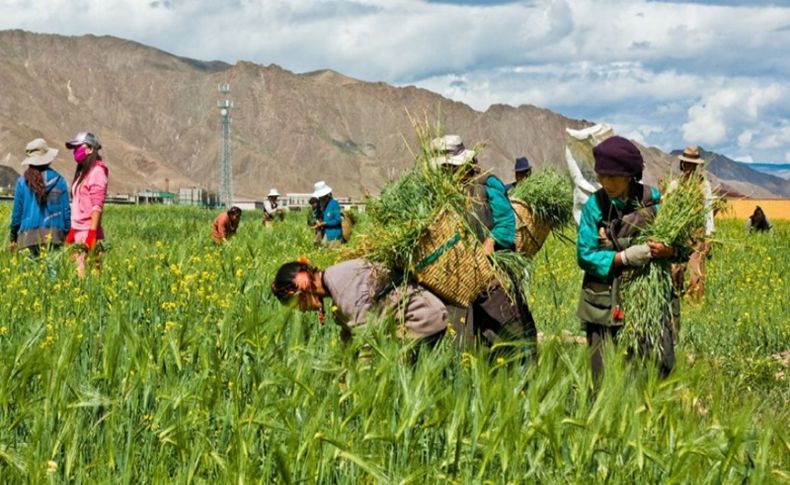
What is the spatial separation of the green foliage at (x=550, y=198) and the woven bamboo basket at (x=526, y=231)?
0.24 feet

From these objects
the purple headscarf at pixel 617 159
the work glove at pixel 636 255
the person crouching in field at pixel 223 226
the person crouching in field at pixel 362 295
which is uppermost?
the purple headscarf at pixel 617 159

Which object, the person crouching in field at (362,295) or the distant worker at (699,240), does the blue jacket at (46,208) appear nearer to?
A: the person crouching in field at (362,295)

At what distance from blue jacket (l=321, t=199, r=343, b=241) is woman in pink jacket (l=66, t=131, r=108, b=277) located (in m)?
4.84

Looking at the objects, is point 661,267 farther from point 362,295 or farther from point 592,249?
point 362,295

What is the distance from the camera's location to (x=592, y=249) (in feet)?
19.4

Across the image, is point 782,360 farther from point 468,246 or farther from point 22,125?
point 22,125

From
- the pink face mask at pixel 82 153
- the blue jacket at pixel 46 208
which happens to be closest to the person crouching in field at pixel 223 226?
the blue jacket at pixel 46 208

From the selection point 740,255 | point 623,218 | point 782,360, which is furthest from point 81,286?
point 740,255

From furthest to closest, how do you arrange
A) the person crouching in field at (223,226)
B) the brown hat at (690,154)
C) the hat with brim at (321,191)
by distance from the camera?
the person crouching in field at (223,226) < the hat with brim at (321,191) < the brown hat at (690,154)

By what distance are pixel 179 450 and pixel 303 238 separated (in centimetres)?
1235

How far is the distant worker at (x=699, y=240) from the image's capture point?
5938 mm

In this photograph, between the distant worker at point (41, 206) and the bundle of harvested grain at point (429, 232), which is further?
the distant worker at point (41, 206)

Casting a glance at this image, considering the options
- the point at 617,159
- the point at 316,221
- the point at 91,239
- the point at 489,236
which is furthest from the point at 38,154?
the point at 617,159

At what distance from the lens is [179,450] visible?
3.87 m
